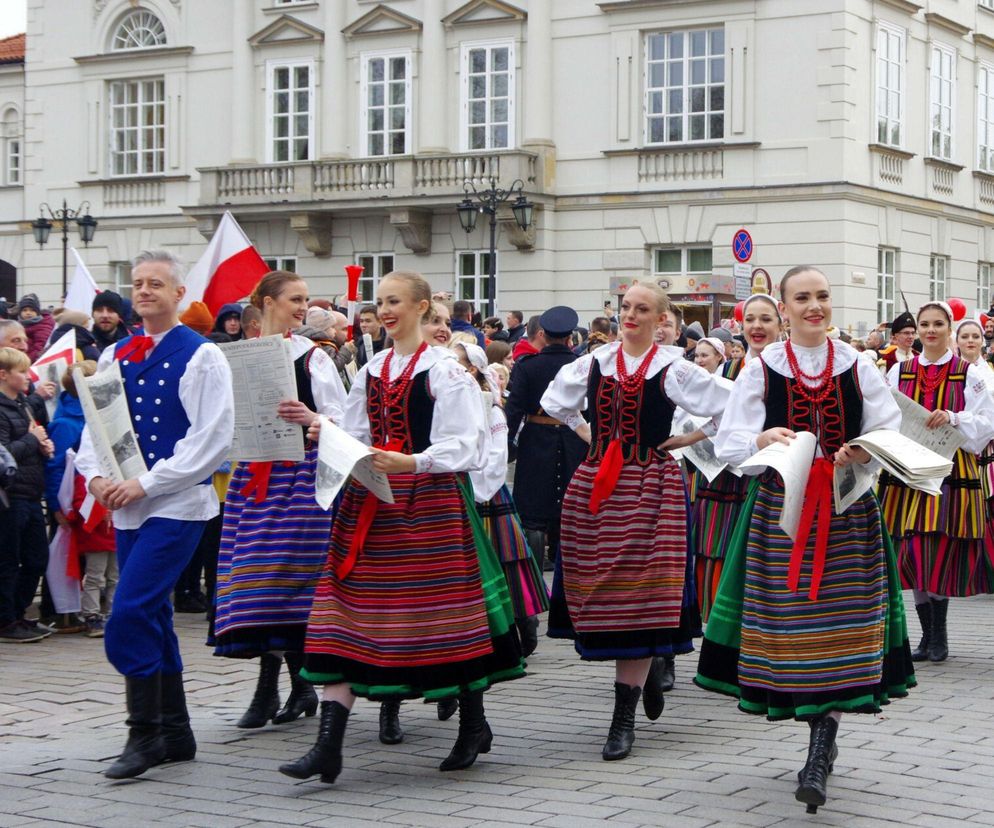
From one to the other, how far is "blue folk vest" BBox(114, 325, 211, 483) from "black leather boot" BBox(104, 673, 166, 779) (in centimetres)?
84

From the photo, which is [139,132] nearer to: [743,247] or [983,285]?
[983,285]

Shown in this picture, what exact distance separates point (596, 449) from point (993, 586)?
338 centimetres

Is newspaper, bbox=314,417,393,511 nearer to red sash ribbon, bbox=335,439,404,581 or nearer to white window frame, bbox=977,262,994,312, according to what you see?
red sash ribbon, bbox=335,439,404,581

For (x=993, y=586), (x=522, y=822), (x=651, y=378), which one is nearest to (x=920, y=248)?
(x=993, y=586)

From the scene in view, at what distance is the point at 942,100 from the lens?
1126 inches

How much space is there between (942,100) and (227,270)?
22.1 metres

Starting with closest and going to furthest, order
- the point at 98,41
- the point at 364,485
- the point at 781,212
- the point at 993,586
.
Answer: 1. the point at 364,485
2. the point at 993,586
3. the point at 781,212
4. the point at 98,41

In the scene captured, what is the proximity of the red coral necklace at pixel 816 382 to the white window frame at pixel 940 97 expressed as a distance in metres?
23.0

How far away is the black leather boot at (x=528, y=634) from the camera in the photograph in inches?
339

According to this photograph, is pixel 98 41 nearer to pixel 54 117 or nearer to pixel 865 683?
pixel 54 117

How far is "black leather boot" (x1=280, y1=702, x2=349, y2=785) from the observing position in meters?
6.04

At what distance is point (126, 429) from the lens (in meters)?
6.41

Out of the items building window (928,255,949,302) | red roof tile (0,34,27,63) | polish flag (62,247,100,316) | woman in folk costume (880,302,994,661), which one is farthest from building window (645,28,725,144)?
woman in folk costume (880,302,994,661)

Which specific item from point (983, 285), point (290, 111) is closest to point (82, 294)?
point (290, 111)
